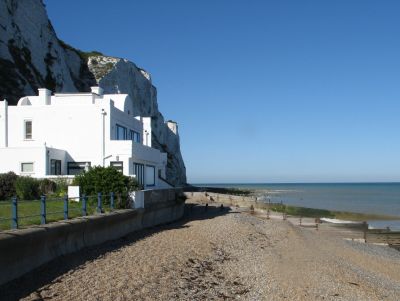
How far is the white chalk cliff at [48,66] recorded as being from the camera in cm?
5412

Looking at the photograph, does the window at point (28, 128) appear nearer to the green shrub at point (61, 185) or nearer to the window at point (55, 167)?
the window at point (55, 167)

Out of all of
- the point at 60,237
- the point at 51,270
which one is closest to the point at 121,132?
the point at 60,237

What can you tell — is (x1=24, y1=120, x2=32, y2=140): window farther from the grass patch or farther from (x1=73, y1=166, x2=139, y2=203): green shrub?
the grass patch

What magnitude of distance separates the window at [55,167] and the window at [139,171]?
14.6ft

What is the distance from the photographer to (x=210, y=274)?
1527 centimetres

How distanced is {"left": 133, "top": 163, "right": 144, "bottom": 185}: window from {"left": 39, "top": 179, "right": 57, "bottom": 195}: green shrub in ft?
20.6

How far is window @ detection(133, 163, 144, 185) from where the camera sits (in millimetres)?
30125

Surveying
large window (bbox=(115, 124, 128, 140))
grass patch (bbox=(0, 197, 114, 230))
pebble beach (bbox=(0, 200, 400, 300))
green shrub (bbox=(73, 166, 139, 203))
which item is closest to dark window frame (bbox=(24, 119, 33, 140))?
large window (bbox=(115, 124, 128, 140))

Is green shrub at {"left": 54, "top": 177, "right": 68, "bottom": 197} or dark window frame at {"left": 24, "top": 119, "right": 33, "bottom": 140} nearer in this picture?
green shrub at {"left": 54, "top": 177, "right": 68, "bottom": 197}

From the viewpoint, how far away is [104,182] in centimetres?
2158

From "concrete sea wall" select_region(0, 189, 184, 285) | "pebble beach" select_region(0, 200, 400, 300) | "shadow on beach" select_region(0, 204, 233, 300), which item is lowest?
"pebble beach" select_region(0, 200, 400, 300)

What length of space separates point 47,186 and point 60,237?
1094 cm

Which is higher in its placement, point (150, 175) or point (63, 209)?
point (150, 175)

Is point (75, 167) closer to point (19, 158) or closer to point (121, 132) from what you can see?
point (19, 158)
